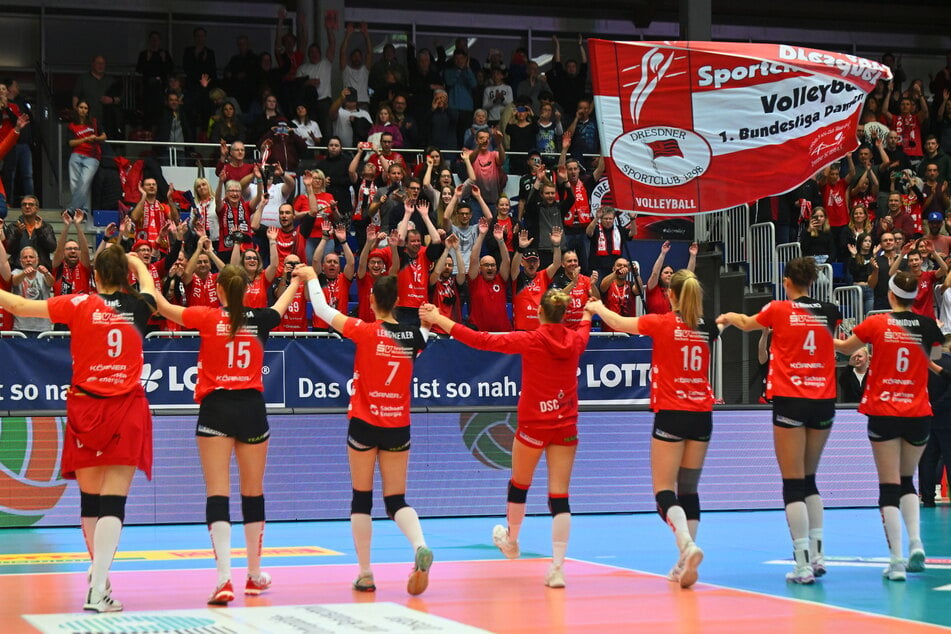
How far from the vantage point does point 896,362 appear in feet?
34.2

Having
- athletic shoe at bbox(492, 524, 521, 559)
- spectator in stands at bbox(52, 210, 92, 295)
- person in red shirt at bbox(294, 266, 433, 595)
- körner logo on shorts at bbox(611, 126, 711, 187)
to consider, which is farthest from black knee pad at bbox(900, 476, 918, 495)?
spectator in stands at bbox(52, 210, 92, 295)

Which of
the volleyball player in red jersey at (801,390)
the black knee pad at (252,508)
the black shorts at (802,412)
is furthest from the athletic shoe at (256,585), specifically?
the black shorts at (802,412)

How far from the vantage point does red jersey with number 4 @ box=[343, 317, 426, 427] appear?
30.6ft

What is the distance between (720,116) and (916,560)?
10287 mm

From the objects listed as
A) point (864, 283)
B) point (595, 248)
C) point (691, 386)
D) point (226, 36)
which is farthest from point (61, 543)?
point (226, 36)

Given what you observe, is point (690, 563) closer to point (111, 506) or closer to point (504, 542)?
point (504, 542)

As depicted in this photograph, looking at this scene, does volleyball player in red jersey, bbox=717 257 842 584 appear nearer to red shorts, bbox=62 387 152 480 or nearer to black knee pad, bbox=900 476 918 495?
black knee pad, bbox=900 476 918 495

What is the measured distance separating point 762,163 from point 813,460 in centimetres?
966

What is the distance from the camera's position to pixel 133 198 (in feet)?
67.7

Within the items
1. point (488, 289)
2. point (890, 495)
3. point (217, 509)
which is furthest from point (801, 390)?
point (488, 289)

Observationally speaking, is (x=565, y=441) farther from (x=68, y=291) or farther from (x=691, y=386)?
(x=68, y=291)

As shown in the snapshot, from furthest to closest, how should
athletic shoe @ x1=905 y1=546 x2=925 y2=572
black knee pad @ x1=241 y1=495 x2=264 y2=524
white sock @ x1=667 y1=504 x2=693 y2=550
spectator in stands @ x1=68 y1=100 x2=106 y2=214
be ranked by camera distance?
Result: spectator in stands @ x1=68 y1=100 x2=106 y2=214, athletic shoe @ x1=905 y1=546 x2=925 y2=572, white sock @ x1=667 y1=504 x2=693 y2=550, black knee pad @ x1=241 y1=495 x2=264 y2=524

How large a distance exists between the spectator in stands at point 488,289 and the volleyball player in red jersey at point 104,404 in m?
10.2

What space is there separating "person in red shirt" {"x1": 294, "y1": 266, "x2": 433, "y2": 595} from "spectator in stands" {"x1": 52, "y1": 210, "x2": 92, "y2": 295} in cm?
915
